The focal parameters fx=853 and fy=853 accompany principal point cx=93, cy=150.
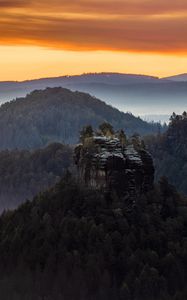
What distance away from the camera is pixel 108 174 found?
130m

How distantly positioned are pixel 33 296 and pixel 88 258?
390 inches

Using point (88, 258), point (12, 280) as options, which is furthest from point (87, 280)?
point (12, 280)

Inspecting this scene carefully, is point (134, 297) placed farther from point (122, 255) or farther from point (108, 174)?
point (108, 174)

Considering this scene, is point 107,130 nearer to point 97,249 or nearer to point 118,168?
point 118,168

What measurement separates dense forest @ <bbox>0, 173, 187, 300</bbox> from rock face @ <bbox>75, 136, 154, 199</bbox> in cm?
157

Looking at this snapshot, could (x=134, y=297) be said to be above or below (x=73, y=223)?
below

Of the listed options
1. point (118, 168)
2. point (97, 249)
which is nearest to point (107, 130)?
point (118, 168)

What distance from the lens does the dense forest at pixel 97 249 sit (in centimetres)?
12425

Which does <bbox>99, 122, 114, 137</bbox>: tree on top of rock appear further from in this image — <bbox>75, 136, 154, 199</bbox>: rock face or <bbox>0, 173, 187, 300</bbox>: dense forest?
<bbox>0, 173, 187, 300</bbox>: dense forest

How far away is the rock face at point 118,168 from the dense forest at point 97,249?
1566 millimetres

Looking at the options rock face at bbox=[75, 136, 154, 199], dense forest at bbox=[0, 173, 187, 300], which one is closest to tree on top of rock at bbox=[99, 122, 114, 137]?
rock face at bbox=[75, 136, 154, 199]

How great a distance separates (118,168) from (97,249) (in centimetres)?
1272

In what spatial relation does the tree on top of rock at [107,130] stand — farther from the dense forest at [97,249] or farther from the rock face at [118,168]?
the dense forest at [97,249]

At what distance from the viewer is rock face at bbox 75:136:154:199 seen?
130 metres
